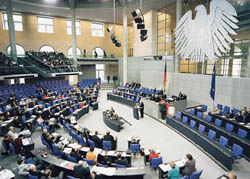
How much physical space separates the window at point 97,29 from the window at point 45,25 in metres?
7.19

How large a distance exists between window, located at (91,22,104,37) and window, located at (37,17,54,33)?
719cm

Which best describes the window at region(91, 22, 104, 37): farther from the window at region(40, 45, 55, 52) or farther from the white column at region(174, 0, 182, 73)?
the white column at region(174, 0, 182, 73)

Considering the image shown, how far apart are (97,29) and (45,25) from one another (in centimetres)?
892

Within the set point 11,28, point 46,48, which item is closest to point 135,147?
point 11,28

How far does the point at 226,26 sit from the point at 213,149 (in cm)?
812

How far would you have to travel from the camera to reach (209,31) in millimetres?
12016

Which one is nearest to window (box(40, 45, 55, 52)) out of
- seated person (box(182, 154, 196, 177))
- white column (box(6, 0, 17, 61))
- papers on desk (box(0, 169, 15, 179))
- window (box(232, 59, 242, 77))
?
white column (box(6, 0, 17, 61))

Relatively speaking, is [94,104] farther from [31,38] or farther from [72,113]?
[31,38]

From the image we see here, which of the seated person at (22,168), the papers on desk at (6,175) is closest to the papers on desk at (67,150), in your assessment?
the seated person at (22,168)

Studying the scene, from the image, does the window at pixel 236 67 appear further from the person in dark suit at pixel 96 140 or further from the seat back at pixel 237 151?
the person in dark suit at pixel 96 140

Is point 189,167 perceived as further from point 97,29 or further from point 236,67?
point 97,29

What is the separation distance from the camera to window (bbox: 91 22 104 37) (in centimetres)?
3139

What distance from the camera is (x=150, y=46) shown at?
23.2 meters

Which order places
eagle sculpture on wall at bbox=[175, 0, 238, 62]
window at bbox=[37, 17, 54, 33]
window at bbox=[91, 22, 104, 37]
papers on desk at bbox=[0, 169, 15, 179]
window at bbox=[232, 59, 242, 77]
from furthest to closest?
window at bbox=[91, 22, 104, 37]
window at bbox=[37, 17, 54, 33]
window at bbox=[232, 59, 242, 77]
eagle sculpture on wall at bbox=[175, 0, 238, 62]
papers on desk at bbox=[0, 169, 15, 179]
